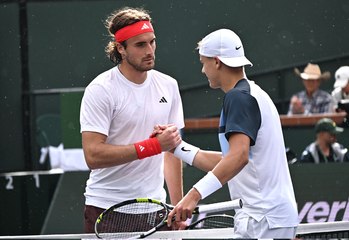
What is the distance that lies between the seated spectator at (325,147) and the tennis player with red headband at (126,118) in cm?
308

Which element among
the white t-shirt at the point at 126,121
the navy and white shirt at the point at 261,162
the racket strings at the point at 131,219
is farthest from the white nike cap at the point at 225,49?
the racket strings at the point at 131,219

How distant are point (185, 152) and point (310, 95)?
4355mm

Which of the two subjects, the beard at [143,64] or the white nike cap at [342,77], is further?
the white nike cap at [342,77]

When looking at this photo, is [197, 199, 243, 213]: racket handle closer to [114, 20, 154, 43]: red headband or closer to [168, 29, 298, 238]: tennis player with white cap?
[168, 29, 298, 238]: tennis player with white cap

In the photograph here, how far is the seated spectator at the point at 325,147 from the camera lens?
29.0 feet

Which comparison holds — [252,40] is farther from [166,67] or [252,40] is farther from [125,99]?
[125,99]

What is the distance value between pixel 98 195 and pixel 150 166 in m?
0.34

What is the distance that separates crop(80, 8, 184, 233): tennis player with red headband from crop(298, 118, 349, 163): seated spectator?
10.1 feet

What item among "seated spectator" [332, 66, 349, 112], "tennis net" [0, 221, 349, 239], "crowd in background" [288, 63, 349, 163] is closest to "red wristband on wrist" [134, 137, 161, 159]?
"tennis net" [0, 221, 349, 239]

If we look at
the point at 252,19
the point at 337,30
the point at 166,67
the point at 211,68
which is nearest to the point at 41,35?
the point at 166,67

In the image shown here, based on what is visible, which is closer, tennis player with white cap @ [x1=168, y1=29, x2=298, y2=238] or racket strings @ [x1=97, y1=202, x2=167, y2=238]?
tennis player with white cap @ [x1=168, y1=29, x2=298, y2=238]

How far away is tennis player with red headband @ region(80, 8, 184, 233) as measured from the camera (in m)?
5.67

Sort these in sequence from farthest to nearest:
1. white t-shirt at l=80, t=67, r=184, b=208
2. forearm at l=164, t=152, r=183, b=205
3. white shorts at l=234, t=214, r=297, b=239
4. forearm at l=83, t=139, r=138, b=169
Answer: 1. forearm at l=164, t=152, r=183, b=205
2. white t-shirt at l=80, t=67, r=184, b=208
3. forearm at l=83, t=139, r=138, b=169
4. white shorts at l=234, t=214, r=297, b=239

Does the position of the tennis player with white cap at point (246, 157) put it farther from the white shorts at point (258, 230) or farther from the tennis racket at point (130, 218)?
the tennis racket at point (130, 218)
